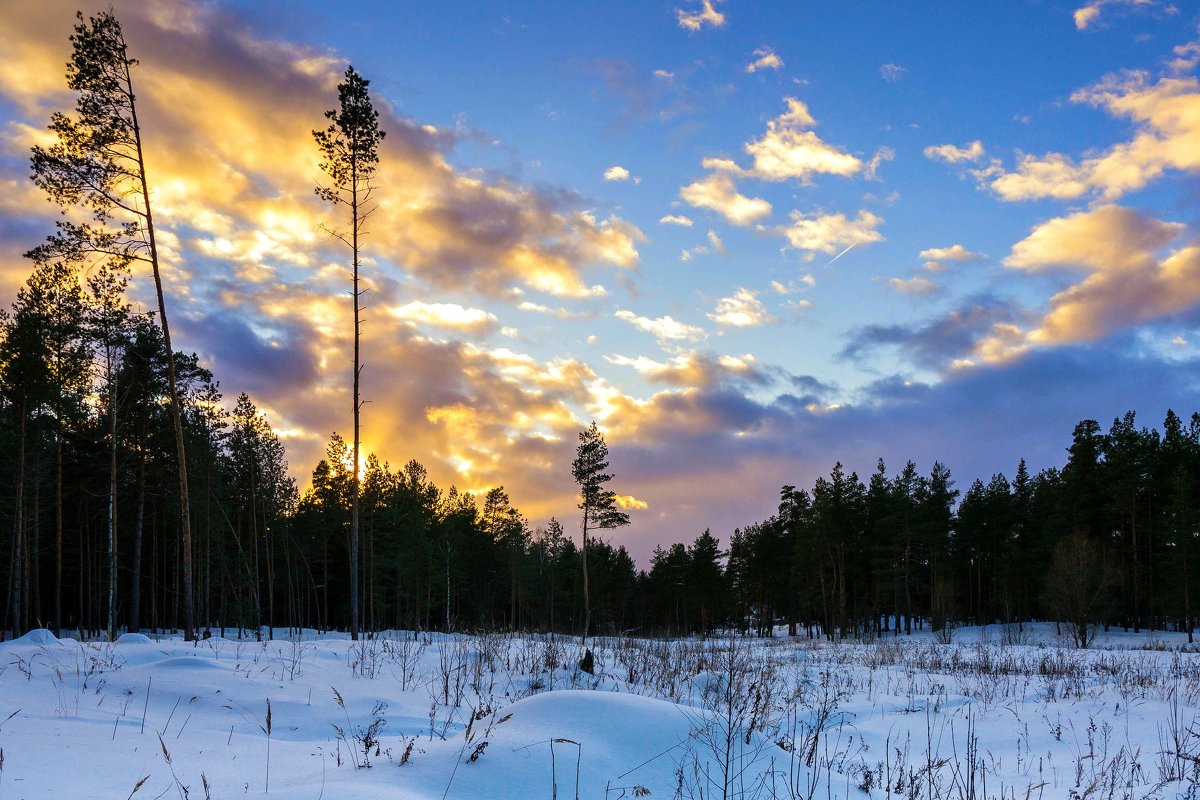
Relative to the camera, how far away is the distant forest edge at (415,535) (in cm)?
2386

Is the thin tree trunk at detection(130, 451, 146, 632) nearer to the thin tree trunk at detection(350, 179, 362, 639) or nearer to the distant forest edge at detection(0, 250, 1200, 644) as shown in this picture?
the distant forest edge at detection(0, 250, 1200, 644)

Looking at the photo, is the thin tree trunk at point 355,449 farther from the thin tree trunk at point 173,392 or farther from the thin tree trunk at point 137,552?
the thin tree trunk at point 137,552

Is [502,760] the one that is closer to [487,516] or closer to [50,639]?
[50,639]

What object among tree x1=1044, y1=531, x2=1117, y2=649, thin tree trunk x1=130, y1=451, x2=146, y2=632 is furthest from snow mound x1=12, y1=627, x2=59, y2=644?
tree x1=1044, y1=531, x2=1117, y2=649

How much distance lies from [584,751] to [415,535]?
150ft

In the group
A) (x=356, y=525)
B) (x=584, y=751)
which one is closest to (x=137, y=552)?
(x=356, y=525)

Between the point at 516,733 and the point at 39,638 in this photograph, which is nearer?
the point at 516,733

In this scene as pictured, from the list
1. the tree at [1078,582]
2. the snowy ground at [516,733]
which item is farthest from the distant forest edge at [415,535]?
the snowy ground at [516,733]

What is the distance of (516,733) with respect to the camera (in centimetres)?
398

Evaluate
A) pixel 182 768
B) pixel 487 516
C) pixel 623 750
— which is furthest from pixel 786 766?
pixel 487 516

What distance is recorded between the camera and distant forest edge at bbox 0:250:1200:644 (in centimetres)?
2386

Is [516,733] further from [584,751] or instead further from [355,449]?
[355,449]

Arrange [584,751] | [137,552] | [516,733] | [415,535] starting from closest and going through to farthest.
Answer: [584,751]
[516,733]
[137,552]
[415,535]

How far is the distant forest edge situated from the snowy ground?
6161 millimetres
